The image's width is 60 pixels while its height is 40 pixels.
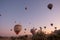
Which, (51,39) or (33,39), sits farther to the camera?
(33,39)

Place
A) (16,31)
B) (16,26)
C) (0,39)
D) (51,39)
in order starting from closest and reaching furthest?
(51,39) → (16,31) → (16,26) → (0,39)

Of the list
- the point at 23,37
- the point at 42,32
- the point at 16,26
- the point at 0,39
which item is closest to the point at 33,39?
the point at 42,32

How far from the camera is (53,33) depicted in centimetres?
3606

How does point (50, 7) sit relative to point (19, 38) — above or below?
above

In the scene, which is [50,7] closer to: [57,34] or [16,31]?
[57,34]

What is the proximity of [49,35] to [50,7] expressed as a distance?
18.6 ft

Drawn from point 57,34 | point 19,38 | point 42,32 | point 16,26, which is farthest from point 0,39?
point 57,34

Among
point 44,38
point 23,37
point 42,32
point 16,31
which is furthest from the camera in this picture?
point 23,37

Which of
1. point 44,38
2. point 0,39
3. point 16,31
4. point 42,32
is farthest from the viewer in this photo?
point 0,39

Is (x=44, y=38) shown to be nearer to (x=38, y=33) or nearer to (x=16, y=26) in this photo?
(x=38, y=33)

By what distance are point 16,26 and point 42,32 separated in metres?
10.5

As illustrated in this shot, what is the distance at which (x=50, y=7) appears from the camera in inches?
1512

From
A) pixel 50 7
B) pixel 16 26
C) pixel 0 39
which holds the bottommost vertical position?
pixel 0 39

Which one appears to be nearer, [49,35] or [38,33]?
[49,35]
